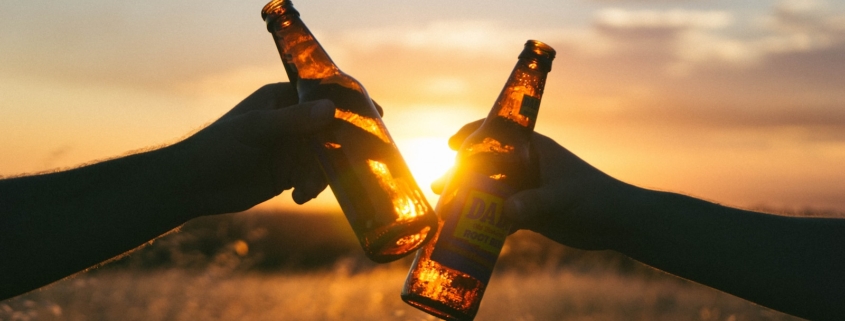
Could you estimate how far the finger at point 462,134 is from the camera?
3021mm

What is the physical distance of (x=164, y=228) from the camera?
2736 mm

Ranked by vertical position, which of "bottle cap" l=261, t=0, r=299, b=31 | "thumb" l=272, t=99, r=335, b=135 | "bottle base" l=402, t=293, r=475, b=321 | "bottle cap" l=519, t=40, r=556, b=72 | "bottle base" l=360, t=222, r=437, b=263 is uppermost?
"bottle cap" l=519, t=40, r=556, b=72

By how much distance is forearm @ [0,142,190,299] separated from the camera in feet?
8.16

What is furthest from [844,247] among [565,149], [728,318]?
[728,318]

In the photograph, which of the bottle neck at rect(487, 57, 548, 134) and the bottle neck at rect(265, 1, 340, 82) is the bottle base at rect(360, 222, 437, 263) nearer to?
the bottle neck at rect(487, 57, 548, 134)

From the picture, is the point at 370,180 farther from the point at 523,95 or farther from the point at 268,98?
the point at 268,98

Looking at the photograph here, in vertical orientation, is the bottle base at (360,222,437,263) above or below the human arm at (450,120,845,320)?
below

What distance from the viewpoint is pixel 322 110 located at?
8.29 feet

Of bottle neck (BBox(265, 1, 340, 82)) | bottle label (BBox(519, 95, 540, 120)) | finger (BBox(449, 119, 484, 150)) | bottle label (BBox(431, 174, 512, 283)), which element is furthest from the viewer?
finger (BBox(449, 119, 484, 150))

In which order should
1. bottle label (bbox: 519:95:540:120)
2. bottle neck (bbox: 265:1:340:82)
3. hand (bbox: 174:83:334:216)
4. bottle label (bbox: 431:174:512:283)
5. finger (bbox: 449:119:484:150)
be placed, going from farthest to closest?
finger (bbox: 449:119:484:150), bottle neck (bbox: 265:1:340:82), bottle label (bbox: 519:95:540:120), hand (bbox: 174:83:334:216), bottle label (bbox: 431:174:512:283)

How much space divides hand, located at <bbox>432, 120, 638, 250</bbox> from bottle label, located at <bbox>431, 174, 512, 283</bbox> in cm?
11

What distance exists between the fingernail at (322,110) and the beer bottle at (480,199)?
536 mm

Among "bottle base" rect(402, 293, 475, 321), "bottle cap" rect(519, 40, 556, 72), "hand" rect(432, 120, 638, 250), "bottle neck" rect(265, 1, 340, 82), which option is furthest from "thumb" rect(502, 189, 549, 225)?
"bottle neck" rect(265, 1, 340, 82)

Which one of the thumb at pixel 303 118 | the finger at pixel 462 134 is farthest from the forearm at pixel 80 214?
the finger at pixel 462 134
